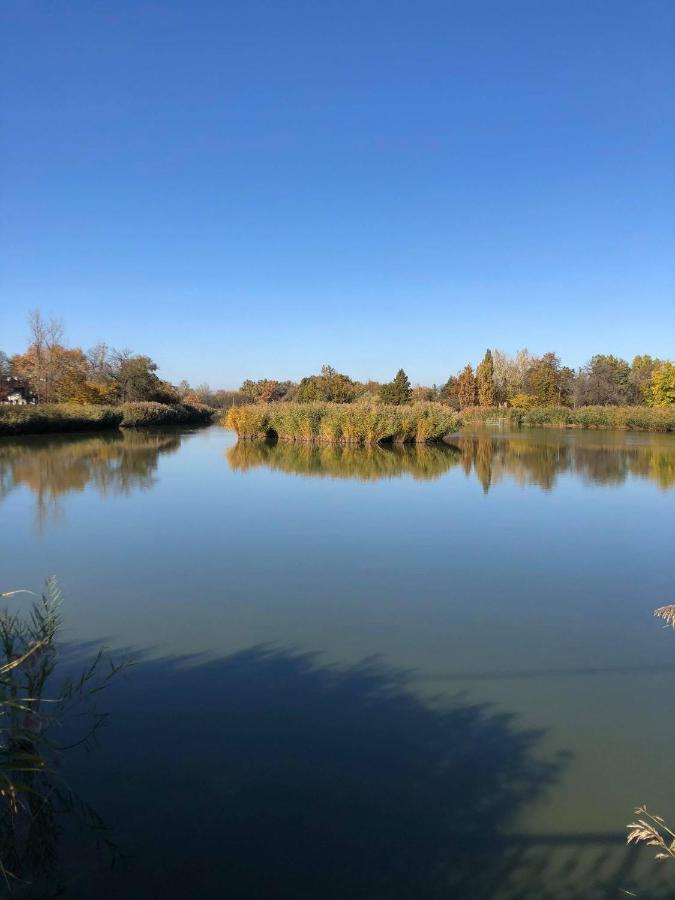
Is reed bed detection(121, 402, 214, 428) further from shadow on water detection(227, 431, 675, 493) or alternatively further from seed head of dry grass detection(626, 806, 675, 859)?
seed head of dry grass detection(626, 806, 675, 859)

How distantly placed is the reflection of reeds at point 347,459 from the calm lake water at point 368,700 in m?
4.54

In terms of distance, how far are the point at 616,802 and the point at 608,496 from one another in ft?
26.2

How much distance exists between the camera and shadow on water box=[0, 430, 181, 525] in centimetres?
934

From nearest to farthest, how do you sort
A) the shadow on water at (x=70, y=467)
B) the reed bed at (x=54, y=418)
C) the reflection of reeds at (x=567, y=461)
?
the shadow on water at (x=70, y=467) → the reflection of reeds at (x=567, y=461) → the reed bed at (x=54, y=418)

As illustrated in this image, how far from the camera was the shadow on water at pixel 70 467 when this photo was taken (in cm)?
934

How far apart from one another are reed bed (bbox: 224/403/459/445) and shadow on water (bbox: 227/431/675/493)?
2.76ft

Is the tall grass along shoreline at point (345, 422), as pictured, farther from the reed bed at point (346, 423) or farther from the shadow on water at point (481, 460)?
the shadow on water at point (481, 460)

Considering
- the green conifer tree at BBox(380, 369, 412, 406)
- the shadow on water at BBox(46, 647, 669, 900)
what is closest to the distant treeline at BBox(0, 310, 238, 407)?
the green conifer tree at BBox(380, 369, 412, 406)

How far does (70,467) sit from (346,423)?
8.99 metres

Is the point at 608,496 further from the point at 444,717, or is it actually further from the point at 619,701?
the point at 444,717

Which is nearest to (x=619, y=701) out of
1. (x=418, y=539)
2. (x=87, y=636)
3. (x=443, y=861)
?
(x=443, y=861)

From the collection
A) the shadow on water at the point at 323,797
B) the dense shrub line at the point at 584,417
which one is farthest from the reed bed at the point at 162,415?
the shadow on water at the point at 323,797

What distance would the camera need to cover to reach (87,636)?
3.66 meters

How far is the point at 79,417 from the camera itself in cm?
2405
